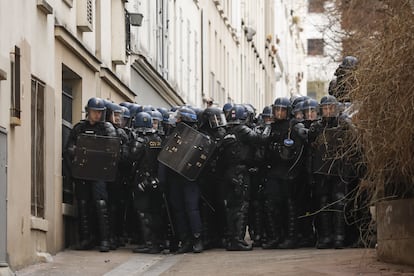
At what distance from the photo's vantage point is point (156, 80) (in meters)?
31.5

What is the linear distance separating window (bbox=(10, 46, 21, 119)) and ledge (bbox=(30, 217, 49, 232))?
1.63 metres

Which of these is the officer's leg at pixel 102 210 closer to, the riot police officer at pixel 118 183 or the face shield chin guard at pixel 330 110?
the riot police officer at pixel 118 183

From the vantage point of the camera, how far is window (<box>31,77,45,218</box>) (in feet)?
57.6

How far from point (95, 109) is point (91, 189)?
117 cm

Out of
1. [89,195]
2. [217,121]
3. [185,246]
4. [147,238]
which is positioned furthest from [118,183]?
[217,121]

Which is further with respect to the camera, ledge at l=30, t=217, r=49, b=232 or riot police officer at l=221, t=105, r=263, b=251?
riot police officer at l=221, t=105, r=263, b=251

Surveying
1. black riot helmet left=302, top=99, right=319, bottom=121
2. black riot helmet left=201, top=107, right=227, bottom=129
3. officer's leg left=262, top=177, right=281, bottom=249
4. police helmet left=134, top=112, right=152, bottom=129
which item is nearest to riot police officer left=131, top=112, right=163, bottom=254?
police helmet left=134, top=112, right=152, bottom=129

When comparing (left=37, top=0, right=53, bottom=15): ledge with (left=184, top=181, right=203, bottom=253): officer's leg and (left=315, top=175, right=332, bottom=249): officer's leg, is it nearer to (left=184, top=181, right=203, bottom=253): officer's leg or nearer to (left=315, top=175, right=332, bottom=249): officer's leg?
(left=184, top=181, right=203, bottom=253): officer's leg

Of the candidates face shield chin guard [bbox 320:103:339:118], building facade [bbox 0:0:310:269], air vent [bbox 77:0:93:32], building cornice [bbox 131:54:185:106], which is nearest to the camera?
building facade [bbox 0:0:310:269]

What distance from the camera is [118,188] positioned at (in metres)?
19.8

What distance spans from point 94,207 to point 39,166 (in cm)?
144

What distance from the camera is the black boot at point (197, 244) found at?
18797 mm

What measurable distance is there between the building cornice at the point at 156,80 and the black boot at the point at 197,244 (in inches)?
379

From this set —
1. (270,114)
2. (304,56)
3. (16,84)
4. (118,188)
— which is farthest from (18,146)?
(304,56)
